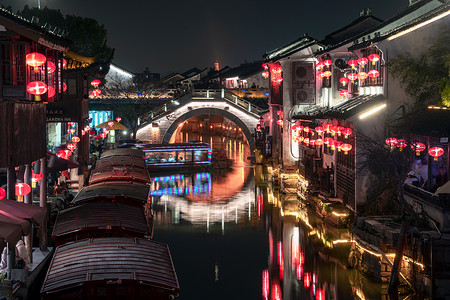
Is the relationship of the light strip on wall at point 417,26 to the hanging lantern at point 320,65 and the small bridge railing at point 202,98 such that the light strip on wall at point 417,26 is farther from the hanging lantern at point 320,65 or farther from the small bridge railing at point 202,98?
the small bridge railing at point 202,98

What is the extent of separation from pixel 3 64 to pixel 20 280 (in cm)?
731

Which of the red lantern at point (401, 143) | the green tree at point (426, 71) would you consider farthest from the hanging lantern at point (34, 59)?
the green tree at point (426, 71)

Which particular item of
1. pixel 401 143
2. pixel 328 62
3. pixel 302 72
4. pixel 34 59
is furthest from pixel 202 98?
pixel 34 59

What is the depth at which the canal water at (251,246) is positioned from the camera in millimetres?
20266

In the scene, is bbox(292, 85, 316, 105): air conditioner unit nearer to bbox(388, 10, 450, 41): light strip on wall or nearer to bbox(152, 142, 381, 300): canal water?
bbox(152, 142, 381, 300): canal water

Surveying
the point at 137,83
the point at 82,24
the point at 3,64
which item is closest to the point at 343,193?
the point at 3,64

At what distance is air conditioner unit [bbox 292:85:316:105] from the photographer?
4156cm

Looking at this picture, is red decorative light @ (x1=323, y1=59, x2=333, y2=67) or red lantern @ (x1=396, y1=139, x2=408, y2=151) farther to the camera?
red decorative light @ (x1=323, y1=59, x2=333, y2=67)

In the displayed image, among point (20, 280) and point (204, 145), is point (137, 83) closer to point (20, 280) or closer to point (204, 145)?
point (204, 145)

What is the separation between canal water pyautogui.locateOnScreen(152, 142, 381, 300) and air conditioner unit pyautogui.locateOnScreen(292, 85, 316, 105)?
6.54 meters

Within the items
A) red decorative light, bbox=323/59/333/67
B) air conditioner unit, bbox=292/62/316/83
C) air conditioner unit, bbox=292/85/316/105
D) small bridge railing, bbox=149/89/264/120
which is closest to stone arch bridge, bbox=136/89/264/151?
small bridge railing, bbox=149/89/264/120

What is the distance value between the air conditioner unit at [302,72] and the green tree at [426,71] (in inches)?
623

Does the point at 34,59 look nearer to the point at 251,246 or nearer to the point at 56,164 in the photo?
the point at 56,164

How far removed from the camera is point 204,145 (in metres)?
52.3
